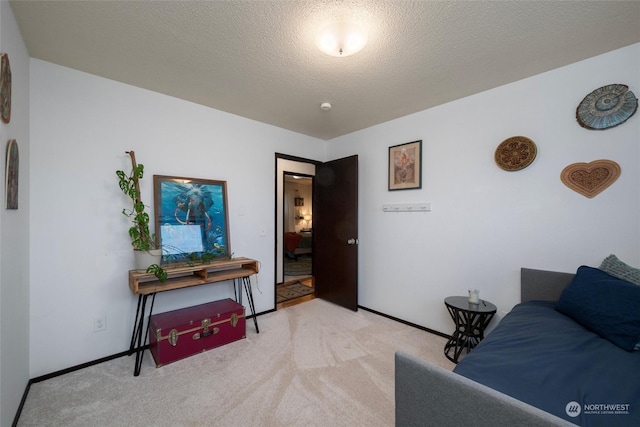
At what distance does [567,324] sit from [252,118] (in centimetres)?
347

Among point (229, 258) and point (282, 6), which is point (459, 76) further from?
point (229, 258)

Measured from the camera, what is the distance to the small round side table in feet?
7.40

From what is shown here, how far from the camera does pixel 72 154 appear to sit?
219 centimetres

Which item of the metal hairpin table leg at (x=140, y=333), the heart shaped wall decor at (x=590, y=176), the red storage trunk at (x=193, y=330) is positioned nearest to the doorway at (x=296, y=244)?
the red storage trunk at (x=193, y=330)

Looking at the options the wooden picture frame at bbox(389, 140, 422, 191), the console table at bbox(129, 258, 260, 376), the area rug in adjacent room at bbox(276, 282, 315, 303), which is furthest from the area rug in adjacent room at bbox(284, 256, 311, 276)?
the wooden picture frame at bbox(389, 140, 422, 191)

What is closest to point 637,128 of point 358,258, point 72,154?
point 358,258

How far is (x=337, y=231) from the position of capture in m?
3.81

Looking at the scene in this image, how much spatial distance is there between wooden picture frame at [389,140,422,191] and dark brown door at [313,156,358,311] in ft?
1.59

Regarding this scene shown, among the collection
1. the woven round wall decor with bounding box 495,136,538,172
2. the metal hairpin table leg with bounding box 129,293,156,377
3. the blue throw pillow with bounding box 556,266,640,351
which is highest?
the woven round wall decor with bounding box 495,136,538,172

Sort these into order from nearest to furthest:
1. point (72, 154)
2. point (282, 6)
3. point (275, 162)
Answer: point (282, 6) < point (72, 154) < point (275, 162)

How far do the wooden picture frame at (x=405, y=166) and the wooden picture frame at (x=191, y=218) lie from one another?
206 cm

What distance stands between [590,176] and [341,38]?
213 cm

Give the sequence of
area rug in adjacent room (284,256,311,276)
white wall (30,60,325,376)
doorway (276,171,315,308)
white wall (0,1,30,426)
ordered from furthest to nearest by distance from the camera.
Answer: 1. area rug in adjacent room (284,256,311,276)
2. doorway (276,171,315,308)
3. white wall (30,60,325,376)
4. white wall (0,1,30,426)
